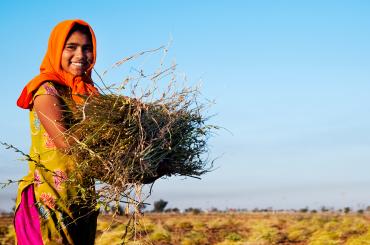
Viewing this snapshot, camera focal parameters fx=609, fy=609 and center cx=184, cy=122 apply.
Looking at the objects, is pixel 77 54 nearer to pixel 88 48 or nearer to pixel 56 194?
pixel 88 48

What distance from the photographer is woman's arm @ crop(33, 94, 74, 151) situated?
332cm

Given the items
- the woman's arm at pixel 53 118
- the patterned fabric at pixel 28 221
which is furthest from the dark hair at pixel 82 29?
the patterned fabric at pixel 28 221

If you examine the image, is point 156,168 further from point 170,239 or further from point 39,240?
point 170,239

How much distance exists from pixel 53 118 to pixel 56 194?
1.43 ft

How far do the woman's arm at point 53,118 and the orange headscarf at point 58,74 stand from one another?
0.38ft

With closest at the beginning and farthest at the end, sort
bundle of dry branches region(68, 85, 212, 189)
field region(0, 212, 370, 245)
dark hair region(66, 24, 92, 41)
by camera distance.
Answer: bundle of dry branches region(68, 85, 212, 189) → dark hair region(66, 24, 92, 41) → field region(0, 212, 370, 245)

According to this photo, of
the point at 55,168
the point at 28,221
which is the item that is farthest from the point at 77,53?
the point at 28,221

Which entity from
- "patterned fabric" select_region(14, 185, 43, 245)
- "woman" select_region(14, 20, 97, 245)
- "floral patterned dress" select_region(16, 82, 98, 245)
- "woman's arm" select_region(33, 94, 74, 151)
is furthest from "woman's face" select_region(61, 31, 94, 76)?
"patterned fabric" select_region(14, 185, 43, 245)

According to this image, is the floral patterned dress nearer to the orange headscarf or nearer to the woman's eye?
the orange headscarf

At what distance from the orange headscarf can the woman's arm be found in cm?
12

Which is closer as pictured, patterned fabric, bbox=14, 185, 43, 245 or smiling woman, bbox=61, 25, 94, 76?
patterned fabric, bbox=14, 185, 43, 245

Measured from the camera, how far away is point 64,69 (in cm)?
371

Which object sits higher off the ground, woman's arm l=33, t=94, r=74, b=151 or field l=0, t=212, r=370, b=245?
woman's arm l=33, t=94, r=74, b=151

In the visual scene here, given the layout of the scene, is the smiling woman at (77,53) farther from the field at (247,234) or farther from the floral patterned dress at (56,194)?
the field at (247,234)
